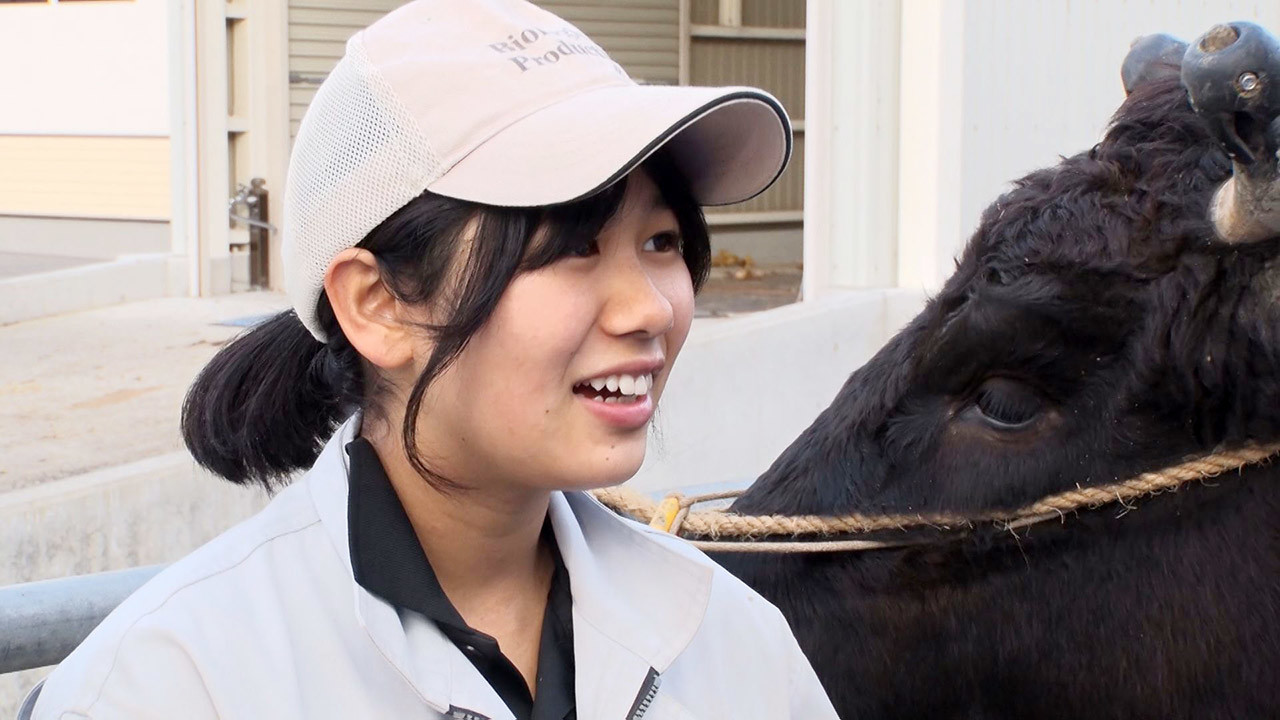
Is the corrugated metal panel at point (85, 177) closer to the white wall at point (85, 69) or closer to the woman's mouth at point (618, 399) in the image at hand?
the white wall at point (85, 69)

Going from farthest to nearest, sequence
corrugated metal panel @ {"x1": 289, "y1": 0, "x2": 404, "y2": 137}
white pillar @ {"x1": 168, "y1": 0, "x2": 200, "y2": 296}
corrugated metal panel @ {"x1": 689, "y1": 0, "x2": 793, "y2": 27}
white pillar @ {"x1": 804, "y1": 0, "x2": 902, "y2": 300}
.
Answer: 1. corrugated metal panel @ {"x1": 689, "y1": 0, "x2": 793, "y2": 27}
2. corrugated metal panel @ {"x1": 289, "y1": 0, "x2": 404, "y2": 137}
3. white pillar @ {"x1": 168, "y1": 0, "x2": 200, "y2": 296}
4. white pillar @ {"x1": 804, "y1": 0, "x2": 902, "y2": 300}

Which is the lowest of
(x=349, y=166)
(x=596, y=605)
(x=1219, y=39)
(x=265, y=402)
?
(x=596, y=605)

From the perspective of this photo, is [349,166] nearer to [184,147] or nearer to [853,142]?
[853,142]

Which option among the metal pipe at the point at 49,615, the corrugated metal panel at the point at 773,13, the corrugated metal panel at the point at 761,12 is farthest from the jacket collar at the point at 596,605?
the corrugated metal panel at the point at 773,13

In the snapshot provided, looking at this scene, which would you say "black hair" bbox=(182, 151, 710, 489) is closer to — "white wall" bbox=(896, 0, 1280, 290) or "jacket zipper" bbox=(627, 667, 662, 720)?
"jacket zipper" bbox=(627, 667, 662, 720)

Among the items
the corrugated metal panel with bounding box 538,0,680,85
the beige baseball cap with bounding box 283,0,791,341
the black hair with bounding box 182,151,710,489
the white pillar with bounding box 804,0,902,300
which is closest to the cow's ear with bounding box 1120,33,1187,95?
the black hair with bounding box 182,151,710,489

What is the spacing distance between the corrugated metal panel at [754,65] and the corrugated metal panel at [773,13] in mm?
194

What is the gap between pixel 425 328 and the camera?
1685 millimetres

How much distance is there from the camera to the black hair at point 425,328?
1.62 metres

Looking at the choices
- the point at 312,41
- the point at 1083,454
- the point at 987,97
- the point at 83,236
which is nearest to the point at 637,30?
the point at 312,41

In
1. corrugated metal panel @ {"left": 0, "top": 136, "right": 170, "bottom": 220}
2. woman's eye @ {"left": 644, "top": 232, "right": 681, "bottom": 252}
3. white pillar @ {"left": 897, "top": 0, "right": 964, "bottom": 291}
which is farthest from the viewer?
corrugated metal panel @ {"left": 0, "top": 136, "right": 170, "bottom": 220}

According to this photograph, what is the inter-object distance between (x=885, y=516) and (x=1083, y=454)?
0.38 meters

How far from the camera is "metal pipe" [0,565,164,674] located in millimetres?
2311

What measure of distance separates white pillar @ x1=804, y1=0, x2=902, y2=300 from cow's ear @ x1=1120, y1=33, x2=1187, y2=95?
3804mm
